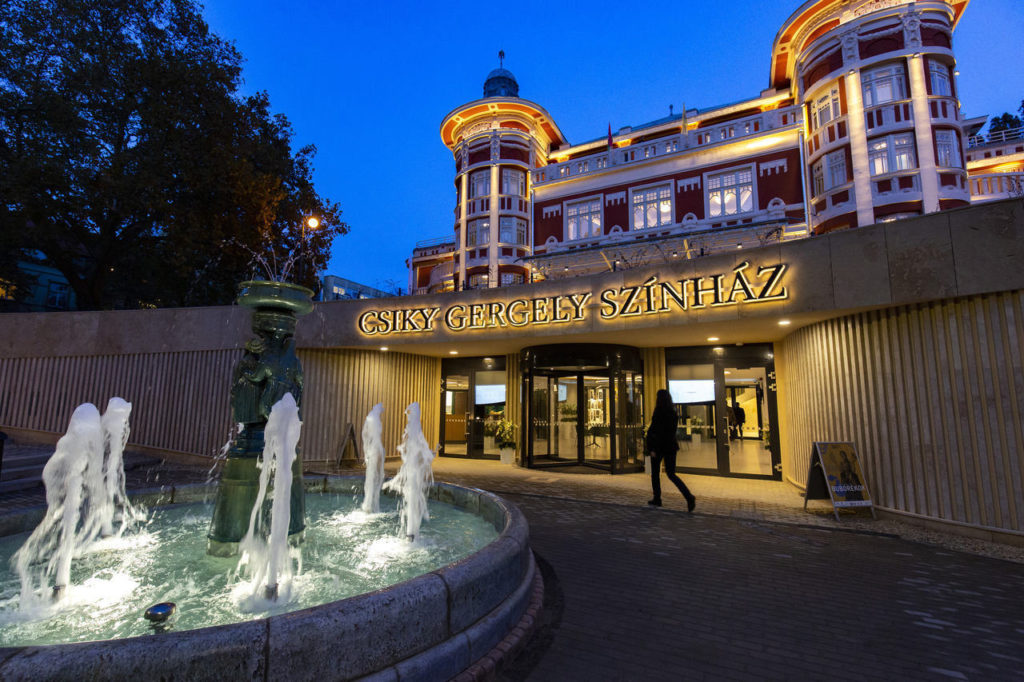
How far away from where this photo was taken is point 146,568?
4.12 m

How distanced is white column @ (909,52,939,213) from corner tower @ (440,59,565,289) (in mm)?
17800

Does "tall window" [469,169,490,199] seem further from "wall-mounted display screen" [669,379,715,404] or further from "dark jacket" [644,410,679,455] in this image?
"dark jacket" [644,410,679,455]

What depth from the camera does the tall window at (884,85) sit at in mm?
18656

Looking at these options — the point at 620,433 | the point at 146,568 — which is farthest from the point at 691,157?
the point at 146,568

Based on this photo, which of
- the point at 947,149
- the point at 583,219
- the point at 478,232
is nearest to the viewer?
the point at 947,149

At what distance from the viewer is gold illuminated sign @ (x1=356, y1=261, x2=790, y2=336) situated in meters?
8.31

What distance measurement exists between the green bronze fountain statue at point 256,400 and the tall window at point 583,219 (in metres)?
20.9

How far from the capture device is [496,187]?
91.4 feet

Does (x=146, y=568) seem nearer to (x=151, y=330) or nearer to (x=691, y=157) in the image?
(x=151, y=330)

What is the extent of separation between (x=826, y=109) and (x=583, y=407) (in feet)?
62.6

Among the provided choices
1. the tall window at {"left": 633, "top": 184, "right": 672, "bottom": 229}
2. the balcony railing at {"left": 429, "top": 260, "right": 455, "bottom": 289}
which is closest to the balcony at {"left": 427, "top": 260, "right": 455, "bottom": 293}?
the balcony railing at {"left": 429, "top": 260, "right": 455, "bottom": 289}

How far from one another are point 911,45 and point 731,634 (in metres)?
25.7

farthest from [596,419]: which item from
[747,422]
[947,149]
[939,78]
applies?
[939,78]

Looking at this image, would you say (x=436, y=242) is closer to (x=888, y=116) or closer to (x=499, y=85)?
(x=499, y=85)
